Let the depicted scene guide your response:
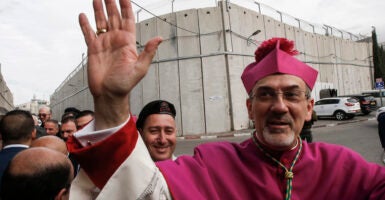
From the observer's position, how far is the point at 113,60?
1.30m

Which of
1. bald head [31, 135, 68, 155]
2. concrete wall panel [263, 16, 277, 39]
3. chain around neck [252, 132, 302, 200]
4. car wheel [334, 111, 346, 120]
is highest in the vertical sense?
concrete wall panel [263, 16, 277, 39]

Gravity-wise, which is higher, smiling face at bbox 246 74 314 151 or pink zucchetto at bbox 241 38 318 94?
pink zucchetto at bbox 241 38 318 94

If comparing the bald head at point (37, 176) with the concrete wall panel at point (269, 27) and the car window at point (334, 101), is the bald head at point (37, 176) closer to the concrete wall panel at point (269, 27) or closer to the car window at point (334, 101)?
the concrete wall panel at point (269, 27)

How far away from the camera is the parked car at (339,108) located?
17.2 metres

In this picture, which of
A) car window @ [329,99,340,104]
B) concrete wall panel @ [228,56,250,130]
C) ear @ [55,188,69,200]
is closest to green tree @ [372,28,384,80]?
car window @ [329,99,340,104]

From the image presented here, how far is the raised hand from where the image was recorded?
1.22 m

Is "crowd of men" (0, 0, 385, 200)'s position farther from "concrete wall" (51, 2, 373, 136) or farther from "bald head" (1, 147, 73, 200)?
"concrete wall" (51, 2, 373, 136)

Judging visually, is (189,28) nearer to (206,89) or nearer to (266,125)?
(206,89)

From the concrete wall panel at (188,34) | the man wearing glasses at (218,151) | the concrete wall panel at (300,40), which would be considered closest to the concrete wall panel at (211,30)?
the concrete wall panel at (188,34)

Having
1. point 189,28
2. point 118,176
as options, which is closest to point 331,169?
point 118,176

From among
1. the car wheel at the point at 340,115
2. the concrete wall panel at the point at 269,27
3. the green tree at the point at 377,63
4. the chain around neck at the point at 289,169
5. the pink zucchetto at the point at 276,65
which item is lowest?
the car wheel at the point at 340,115

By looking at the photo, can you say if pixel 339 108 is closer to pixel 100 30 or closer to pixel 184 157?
pixel 184 157

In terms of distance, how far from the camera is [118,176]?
1198 mm

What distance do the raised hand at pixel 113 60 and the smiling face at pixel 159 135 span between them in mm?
1366
